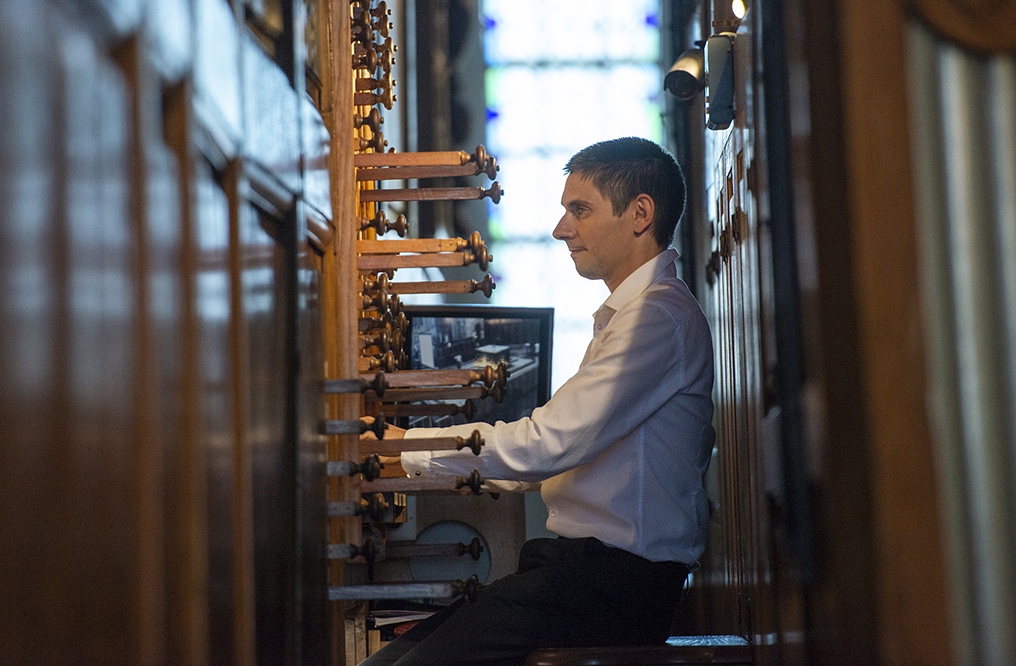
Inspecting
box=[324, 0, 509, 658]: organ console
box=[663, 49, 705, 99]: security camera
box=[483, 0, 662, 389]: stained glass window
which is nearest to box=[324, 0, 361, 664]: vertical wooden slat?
box=[324, 0, 509, 658]: organ console

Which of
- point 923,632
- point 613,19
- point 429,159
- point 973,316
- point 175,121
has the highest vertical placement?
point 613,19

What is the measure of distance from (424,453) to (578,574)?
0.37m

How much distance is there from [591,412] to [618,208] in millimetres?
594

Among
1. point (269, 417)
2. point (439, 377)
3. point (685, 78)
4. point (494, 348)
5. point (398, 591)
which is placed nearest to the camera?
point (269, 417)

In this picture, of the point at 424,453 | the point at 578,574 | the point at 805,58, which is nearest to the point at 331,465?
the point at 424,453

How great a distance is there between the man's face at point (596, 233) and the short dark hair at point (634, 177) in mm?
19

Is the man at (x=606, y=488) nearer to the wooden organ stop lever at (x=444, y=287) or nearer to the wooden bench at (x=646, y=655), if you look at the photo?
the wooden bench at (x=646, y=655)

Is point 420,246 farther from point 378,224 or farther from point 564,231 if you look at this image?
point 564,231

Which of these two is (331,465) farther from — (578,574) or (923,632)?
(923,632)

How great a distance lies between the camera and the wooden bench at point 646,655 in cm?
163

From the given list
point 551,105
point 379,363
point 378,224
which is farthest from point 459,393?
point 551,105

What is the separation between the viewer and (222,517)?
3.34 ft

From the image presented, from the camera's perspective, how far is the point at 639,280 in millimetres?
2170

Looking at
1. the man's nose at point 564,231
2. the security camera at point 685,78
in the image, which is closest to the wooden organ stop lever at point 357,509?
the man's nose at point 564,231
